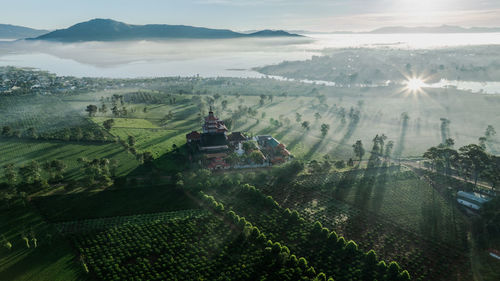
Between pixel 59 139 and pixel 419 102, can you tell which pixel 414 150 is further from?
pixel 59 139

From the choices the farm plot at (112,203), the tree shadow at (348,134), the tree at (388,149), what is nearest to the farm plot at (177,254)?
the farm plot at (112,203)

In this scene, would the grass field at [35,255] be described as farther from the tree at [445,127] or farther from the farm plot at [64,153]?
the tree at [445,127]

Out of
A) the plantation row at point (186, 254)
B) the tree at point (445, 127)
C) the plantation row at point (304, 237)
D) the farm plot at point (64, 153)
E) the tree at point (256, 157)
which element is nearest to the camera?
the plantation row at point (186, 254)

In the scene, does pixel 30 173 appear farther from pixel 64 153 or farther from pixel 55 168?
pixel 64 153

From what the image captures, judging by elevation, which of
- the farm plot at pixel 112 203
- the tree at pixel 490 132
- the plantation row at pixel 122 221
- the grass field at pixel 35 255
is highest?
the tree at pixel 490 132

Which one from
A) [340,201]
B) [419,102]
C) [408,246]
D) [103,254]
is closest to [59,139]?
[103,254]

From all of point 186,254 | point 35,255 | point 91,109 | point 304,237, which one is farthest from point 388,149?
point 91,109
